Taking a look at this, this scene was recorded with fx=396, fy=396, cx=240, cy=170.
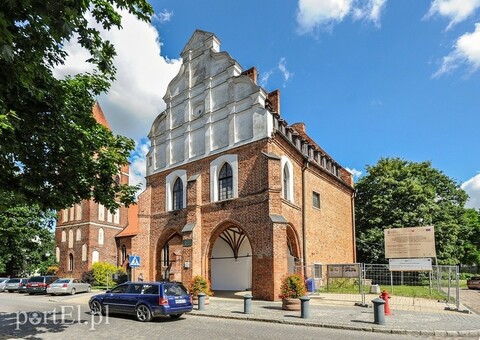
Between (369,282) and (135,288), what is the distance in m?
15.2

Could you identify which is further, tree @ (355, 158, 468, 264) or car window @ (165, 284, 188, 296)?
tree @ (355, 158, 468, 264)

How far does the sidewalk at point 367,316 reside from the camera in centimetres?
1149

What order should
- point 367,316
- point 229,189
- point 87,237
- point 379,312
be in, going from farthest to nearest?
point 87,237, point 229,189, point 367,316, point 379,312

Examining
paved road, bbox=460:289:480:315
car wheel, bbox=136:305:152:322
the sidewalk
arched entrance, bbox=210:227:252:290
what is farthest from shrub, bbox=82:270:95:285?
paved road, bbox=460:289:480:315

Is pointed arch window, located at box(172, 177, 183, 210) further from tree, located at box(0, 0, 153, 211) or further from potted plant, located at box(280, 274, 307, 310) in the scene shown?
tree, located at box(0, 0, 153, 211)

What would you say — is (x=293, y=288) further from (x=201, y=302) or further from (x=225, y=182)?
(x=225, y=182)

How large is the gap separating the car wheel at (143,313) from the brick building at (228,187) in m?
6.71

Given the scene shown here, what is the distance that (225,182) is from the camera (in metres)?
22.0

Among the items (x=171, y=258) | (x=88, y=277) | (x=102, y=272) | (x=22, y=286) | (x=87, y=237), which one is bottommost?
(x=22, y=286)

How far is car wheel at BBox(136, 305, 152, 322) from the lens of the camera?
13.2 metres

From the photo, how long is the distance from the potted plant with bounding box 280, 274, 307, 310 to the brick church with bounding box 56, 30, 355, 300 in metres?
2.32

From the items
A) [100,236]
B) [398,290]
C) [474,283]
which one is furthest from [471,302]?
[100,236]

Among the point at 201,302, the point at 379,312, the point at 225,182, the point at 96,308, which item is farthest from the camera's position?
the point at 225,182

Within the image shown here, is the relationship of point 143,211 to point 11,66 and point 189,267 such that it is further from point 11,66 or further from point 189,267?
point 11,66
